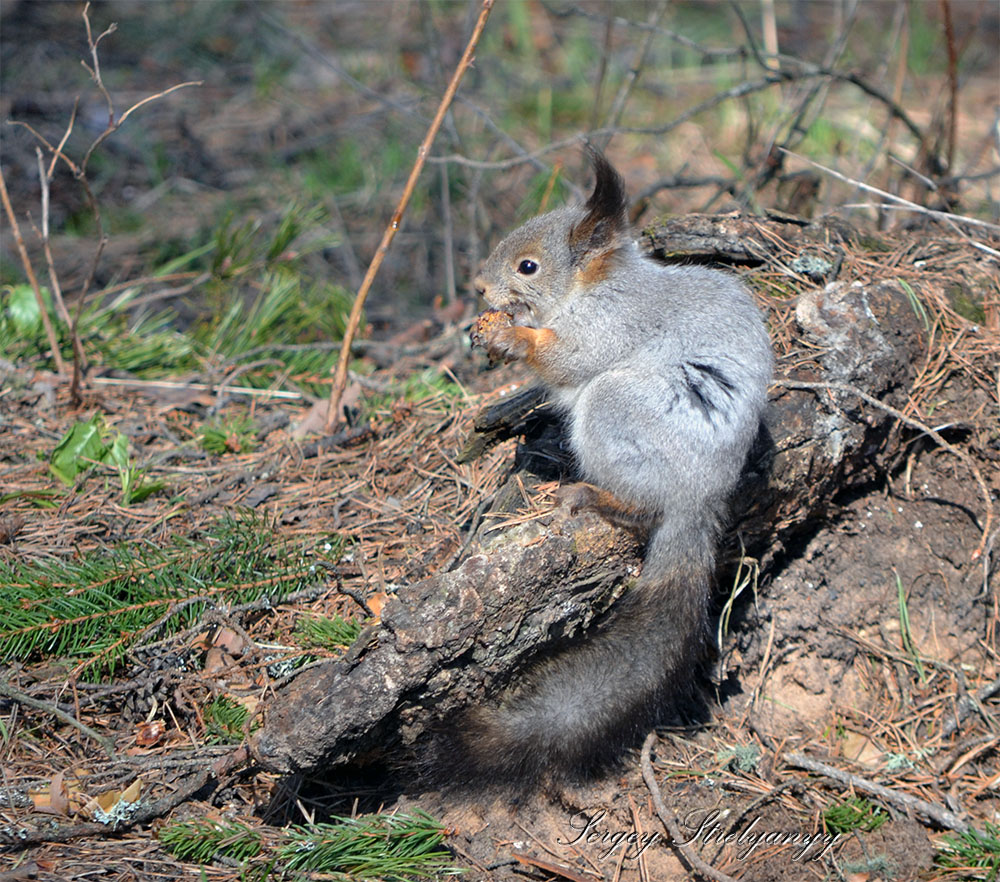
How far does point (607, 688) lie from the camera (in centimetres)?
238

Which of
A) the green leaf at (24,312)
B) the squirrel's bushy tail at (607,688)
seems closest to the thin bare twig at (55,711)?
the squirrel's bushy tail at (607,688)

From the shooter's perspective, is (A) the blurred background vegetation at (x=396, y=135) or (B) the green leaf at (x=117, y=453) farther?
(A) the blurred background vegetation at (x=396, y=135)

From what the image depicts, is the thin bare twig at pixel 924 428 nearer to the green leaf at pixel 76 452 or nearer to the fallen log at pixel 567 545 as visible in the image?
the fallen log at pixel 567 545

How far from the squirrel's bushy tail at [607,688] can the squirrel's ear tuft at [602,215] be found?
0.94m

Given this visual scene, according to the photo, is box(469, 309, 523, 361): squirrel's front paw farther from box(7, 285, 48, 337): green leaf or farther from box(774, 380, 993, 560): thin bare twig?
box(7, 285, 48, 337): green leaf

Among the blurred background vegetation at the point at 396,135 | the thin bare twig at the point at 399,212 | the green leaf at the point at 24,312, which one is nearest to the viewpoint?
the thin bare twig at the point at 399,212

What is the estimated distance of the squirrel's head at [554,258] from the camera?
2770mm

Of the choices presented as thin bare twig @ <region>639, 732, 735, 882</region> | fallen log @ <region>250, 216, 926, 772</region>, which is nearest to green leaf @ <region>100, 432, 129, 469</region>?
fallen log @ <region>250, 216, 926, 772</region>

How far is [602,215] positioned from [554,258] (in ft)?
0.68

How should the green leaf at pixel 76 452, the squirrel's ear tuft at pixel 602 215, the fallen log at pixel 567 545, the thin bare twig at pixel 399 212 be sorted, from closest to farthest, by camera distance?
the fallen log at pixel 567 545, the squirrel's ear tuft at pixel 602 215, the thin bare twig at pixel 399 212, the green leaf at pixel 76 452

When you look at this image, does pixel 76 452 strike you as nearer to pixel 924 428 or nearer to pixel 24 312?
pixel 24 312

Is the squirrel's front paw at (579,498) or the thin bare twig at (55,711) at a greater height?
the squirrel's front paw at (579,498)

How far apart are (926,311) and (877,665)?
4.16 feet

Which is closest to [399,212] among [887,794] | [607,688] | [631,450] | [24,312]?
[631,450]
